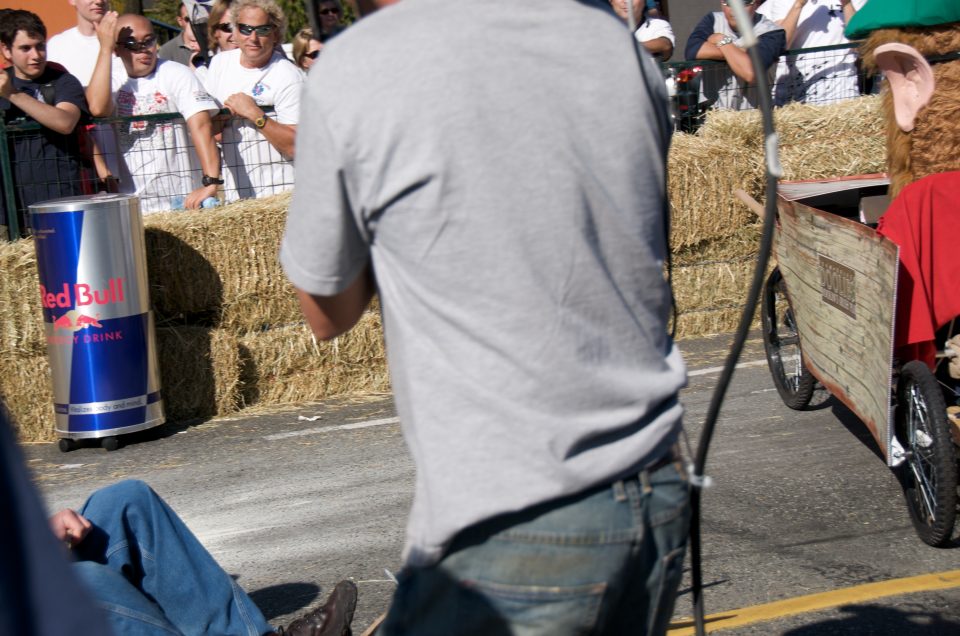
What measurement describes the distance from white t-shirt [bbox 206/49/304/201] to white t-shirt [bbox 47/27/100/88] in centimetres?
87

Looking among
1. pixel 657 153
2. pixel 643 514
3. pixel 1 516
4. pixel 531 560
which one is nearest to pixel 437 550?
pixel 531 560

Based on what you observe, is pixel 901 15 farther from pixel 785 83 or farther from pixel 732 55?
pixel 785 83

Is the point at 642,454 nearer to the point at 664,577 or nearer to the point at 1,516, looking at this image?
the point at 664,577

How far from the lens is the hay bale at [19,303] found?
7062 millimetres

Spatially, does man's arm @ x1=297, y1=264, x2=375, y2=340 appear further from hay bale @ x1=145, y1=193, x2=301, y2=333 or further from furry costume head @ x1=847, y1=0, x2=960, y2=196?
hay bale @ x1=145, y1=193, x2=301, y2=333

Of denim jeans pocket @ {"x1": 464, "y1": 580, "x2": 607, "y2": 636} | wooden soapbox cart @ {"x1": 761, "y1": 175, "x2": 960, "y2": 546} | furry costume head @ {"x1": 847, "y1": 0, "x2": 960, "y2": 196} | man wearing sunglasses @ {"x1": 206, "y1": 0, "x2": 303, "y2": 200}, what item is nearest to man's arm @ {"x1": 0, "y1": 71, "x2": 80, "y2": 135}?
man wearing sunglasses @ {"x1": 206, "y1": 0, "x2": 303, "y2": 200}

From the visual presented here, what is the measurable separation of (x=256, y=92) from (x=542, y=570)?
703 cm

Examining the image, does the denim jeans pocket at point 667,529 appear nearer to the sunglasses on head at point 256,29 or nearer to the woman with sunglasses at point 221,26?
the sunglasses on head at point 256,29

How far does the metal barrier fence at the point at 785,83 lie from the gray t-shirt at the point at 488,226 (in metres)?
8.11

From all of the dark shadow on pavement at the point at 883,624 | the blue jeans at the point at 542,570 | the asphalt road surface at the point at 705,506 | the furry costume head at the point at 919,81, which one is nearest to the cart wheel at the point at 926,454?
the asphalt road surface at the point at 705,506

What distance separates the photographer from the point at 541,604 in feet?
5.71

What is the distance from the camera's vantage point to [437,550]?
1.73m

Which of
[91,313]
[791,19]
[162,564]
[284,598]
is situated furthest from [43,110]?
[791,19]

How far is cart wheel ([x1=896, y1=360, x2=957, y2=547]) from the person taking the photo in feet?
14.0
